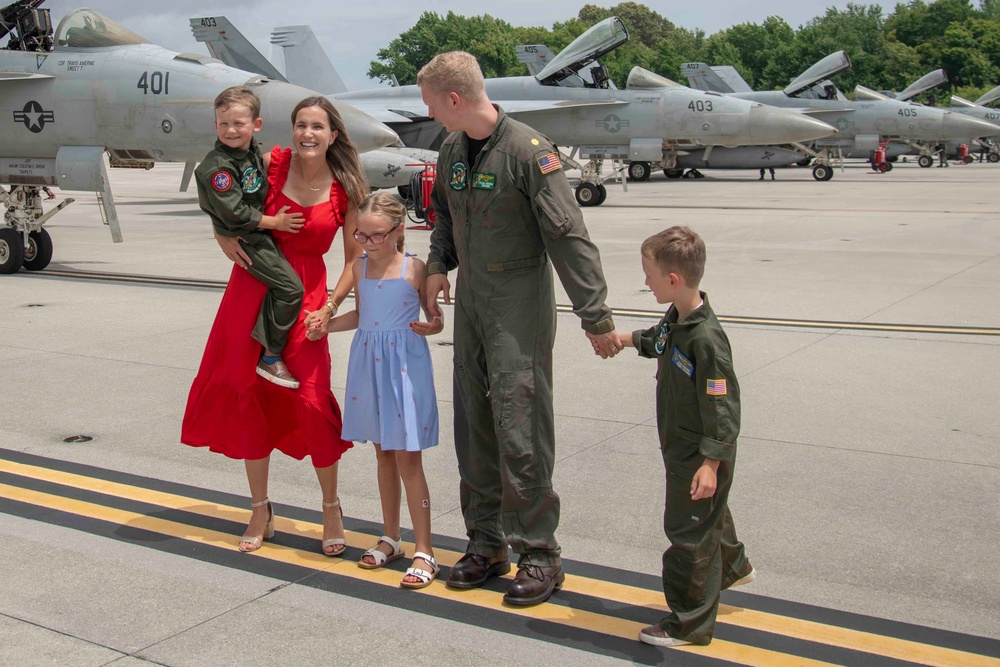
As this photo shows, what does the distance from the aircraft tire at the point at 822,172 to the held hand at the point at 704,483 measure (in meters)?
32.8

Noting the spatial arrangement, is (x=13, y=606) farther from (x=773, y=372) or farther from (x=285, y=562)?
(x=773, y=372)

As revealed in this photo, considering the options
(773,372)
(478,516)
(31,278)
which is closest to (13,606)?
(478,516)

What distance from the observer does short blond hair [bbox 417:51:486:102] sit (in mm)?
3475

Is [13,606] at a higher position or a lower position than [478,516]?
lower

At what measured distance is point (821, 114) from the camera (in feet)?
127

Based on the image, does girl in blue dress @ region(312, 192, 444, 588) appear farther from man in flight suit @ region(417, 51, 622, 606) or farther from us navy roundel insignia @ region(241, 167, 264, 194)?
us navy roundel insignia @ region(241, 167, 264, 194)

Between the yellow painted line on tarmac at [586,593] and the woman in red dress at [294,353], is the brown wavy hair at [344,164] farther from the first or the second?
the yellow painted line on tarmac at [586,593]

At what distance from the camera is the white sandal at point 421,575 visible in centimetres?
375

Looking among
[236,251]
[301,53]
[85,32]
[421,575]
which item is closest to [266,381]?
[236,251]

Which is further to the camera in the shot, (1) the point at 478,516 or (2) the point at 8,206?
(2) the point at 8,206

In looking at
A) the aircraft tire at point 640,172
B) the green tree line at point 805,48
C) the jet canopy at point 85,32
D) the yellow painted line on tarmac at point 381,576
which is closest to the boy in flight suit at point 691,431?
the yellow painted line on tarmac at point 381,576

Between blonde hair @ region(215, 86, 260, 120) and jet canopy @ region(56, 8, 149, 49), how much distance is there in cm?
837

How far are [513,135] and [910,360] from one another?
486 centimetres

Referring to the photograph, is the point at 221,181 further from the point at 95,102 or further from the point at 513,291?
the point at 95,102
